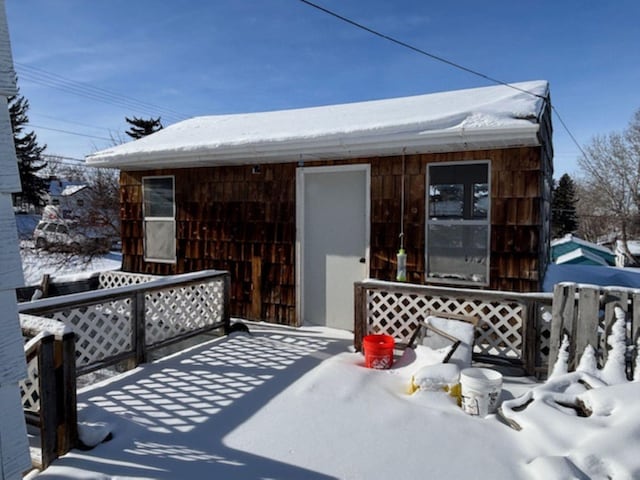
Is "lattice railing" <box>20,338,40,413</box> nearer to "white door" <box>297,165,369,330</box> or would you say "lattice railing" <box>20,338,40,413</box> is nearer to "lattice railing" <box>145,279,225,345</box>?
"lattice railing" <box>145,279,225,345</box>

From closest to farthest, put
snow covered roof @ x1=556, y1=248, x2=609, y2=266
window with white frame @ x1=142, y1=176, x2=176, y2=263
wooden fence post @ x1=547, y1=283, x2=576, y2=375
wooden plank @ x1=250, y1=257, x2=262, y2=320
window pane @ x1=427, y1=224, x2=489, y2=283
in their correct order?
wooden fence post @ x1=547, y1=283, x2=576, y2=375 → window pane @ x1=427, y1=224, x2=489, y2=283 → wooden plank @ x1=250, y1=257, x2=262, y2=320 → window with white frame @ x1=142, y1=176, x2=176, y2=263 → snow covered roof @ x1=556, y1=248, x2=609, y2=266

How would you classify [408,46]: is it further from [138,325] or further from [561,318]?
[138,325]

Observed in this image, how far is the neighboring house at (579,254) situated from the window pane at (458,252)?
41.2ft

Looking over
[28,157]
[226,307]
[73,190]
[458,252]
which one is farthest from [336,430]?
[28,157]

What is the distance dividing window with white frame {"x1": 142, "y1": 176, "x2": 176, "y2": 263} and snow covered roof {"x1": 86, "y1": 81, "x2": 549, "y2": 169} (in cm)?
36

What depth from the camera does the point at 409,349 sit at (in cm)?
440

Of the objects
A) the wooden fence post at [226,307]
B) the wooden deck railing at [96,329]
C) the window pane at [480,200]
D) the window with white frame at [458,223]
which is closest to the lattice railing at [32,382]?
the wooden deck railing at [96,329]

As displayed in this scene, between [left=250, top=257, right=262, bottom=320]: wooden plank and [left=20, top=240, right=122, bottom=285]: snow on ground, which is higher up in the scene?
[left=250, top=257, right=262, bottom=320]: wooden plank

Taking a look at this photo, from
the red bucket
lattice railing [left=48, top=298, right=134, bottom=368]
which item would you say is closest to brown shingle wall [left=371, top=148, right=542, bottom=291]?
the red bucket

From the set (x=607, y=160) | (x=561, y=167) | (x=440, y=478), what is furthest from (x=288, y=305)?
(x=561, y=167)

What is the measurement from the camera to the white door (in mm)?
5691

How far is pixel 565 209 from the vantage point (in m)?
31.9

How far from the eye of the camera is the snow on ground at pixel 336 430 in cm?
251

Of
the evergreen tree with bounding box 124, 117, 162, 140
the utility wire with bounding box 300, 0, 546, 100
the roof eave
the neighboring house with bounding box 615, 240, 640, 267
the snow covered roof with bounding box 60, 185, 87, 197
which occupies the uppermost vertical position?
the evergreen tree with bounding box 124, 117, 162, 140
